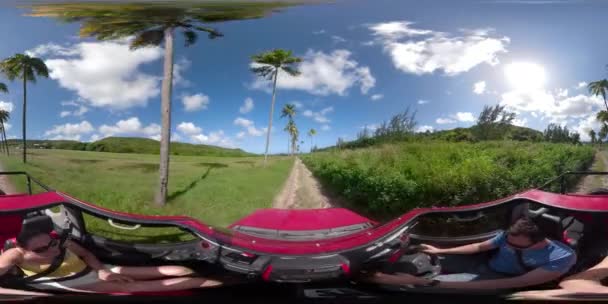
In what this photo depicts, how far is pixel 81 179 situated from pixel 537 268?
1.86m

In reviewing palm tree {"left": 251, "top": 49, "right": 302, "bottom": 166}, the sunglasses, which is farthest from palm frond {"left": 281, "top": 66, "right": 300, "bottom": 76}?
the sunglasses

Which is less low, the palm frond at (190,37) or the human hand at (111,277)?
the palm frond at (190,37)

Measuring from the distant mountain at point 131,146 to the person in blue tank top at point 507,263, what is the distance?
2.68 feet

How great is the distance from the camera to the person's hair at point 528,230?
1.51 metres

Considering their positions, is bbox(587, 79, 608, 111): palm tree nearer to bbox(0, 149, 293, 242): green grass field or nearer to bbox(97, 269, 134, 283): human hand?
bbox(0, 149, 293, 242): green grass field

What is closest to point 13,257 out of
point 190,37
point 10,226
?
point 10,226

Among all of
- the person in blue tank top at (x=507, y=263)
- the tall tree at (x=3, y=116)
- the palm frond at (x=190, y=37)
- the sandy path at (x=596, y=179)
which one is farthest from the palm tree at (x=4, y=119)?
the sandy path at (x=596, y=179)

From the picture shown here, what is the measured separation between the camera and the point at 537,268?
154 centimetres

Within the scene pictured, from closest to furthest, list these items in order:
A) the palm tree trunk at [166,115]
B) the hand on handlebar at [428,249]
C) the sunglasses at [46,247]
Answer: the palm tree trunk at [166,115] → the sunglasses at [46,247] → the hand on handlebar at [428,249]

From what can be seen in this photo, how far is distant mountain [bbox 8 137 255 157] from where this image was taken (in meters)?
1.41

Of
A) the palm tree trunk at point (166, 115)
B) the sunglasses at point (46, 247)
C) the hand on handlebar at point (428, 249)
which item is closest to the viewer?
the palm tree trunk at point (166, 115)

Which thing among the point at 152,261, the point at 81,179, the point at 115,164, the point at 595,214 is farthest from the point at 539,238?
the point at 81,179

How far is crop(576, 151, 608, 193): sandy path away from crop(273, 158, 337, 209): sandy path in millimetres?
1015

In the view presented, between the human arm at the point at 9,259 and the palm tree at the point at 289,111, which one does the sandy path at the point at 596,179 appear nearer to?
the palm tree at the point at 289,111
